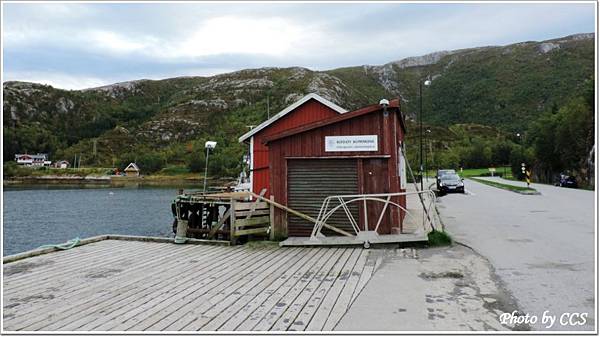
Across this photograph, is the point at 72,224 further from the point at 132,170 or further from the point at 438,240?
the point at 132,170

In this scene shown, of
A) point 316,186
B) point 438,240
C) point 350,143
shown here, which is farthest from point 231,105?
point 438,240

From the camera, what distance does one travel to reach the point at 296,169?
431 inches

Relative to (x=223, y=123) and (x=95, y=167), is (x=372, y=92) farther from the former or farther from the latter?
(x=95, y=167)

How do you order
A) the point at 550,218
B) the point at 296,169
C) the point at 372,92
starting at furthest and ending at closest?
1. the point at 372,92
2. the point at 550,218
3. the point at 296,169

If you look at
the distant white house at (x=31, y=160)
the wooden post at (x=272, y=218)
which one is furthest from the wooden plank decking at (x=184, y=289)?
the distant white house at (x=31, y=160)

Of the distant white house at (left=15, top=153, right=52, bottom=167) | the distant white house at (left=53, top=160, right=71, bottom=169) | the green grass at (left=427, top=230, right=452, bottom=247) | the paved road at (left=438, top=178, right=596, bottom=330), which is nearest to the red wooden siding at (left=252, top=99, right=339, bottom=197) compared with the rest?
the paved road at (left=438, top=178, right=596, bottom=330)

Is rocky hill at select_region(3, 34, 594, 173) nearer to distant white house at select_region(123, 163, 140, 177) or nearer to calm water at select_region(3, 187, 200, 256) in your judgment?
distant white house at select_region(123, 163, 140, 177)

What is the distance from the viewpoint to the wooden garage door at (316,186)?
A: 10562 mm

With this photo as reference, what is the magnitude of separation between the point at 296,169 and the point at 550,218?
9.64m

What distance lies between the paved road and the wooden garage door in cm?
305

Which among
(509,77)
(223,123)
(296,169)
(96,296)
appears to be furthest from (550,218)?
(509,77)

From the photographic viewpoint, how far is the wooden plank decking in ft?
16.4

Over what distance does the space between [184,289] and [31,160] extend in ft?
488

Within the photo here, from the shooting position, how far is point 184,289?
6422 millimetres
